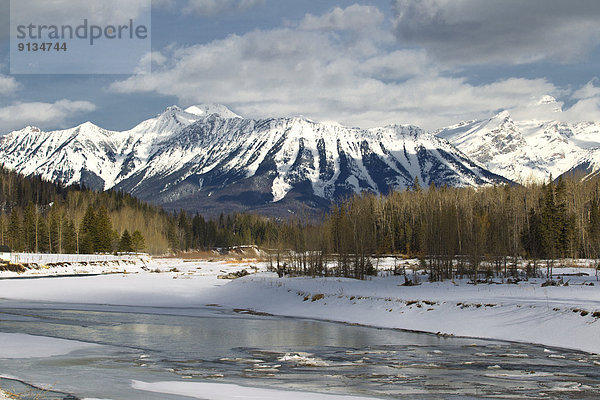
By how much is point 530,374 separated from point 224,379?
10479 millimetres

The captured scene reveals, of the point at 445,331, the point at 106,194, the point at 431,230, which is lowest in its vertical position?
the point at 445,331

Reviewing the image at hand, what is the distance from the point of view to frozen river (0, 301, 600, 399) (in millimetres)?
18484

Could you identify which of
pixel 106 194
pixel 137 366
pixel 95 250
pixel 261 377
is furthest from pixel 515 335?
pixel 106 194

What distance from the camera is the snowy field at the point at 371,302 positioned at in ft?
93.1

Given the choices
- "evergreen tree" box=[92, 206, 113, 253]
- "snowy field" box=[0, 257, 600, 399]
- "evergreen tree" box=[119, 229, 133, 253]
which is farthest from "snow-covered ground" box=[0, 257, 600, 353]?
"evergreen tree" box=[119, 229, 133, 253]

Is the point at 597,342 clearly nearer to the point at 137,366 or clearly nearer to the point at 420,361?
the point at 420,361

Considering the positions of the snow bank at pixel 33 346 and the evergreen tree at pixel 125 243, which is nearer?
the snow bank at pixel 33 346

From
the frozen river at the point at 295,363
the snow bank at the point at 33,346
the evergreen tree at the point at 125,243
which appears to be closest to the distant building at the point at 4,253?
the evergreen tree at the point at 125,243

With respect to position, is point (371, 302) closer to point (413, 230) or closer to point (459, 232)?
point (459, 232)

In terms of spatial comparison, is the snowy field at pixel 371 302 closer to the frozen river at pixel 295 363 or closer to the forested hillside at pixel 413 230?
the frozen river at pixel 295 363

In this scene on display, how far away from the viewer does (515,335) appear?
30219 mm

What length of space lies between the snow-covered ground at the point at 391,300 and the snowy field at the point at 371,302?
0.06 metres

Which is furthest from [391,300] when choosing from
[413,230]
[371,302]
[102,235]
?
[102,235]

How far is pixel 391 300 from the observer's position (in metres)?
41.2
